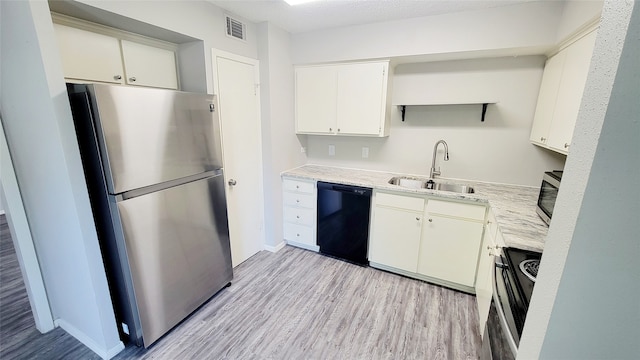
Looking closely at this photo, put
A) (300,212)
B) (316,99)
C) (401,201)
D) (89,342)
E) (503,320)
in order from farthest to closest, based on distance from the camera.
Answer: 1. (300,212)
2. (316,99)
3. (401,201)
4. (89,342)
5. (503,320)

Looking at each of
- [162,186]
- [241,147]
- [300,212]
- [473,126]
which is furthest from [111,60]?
[473,126]

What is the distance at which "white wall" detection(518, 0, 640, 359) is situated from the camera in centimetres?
46

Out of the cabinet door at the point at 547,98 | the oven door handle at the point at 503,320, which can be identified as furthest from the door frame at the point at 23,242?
the cabinet door at the point at 547,98

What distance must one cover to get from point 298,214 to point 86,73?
2.18 m

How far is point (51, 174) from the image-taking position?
1.51 metres

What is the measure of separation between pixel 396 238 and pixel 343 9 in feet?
7.07

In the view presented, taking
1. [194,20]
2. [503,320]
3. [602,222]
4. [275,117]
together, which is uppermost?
[194,20]

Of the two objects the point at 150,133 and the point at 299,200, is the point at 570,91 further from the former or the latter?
the point at 150,133

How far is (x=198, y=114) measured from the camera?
1.91 metres

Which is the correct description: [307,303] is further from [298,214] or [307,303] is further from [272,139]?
[272,139]

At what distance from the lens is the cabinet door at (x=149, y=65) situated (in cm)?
193

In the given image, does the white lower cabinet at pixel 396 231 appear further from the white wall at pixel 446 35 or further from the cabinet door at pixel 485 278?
the white wall at pixel 446 35

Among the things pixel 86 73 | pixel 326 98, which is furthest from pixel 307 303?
pixel 86 73

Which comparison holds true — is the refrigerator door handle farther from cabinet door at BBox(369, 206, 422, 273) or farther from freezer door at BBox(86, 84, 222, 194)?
cabinet door at BBox(369, 206, 422, 273)
